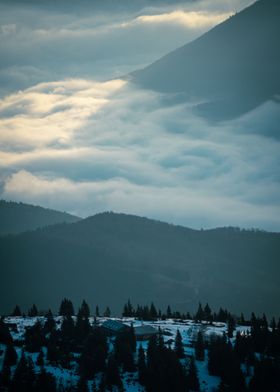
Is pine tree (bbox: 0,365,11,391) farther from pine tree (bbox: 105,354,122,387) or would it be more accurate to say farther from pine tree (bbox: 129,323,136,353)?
pine tree (bbox: 129,323,136,353)

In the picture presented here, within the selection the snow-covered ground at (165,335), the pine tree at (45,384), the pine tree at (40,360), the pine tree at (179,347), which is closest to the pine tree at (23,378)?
the pine tree at (45,384)

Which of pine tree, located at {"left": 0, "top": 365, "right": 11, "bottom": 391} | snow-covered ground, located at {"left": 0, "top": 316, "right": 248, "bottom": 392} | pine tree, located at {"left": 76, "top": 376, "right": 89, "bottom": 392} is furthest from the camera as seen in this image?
snow-covered ground, located at {"left": 0, "top": 316, "right": 248, "bottom": 392}

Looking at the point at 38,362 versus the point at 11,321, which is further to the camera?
the point at 11,321

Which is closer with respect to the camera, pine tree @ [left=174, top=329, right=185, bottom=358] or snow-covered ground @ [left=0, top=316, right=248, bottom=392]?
snow-covered ground @ [left=0, top=316, right=248, bottom=392]


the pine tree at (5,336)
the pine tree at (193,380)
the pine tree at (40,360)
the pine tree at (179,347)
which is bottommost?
the pine tree at (193,380)

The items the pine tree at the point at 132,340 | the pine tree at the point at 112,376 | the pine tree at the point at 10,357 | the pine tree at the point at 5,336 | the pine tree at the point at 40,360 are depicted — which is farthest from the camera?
the pine tree at the point at 132,340

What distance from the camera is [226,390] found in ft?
431

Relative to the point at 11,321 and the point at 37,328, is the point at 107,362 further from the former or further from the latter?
the point at 11,321

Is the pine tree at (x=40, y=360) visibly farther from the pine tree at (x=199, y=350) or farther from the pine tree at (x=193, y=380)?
the pine tree at (x=199, y=350)

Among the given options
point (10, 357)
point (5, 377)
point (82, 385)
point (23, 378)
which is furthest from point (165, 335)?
point (5, 377)

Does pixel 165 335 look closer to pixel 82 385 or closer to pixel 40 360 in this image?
pixel 40 360

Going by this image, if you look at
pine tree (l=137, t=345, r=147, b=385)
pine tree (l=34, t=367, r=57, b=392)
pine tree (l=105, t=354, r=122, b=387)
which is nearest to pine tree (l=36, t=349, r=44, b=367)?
pine tree (l=34, t=367, r=57, b=392)

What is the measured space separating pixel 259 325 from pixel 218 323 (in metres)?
21.5

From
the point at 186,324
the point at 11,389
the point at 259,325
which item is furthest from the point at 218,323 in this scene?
the point at 11,389
